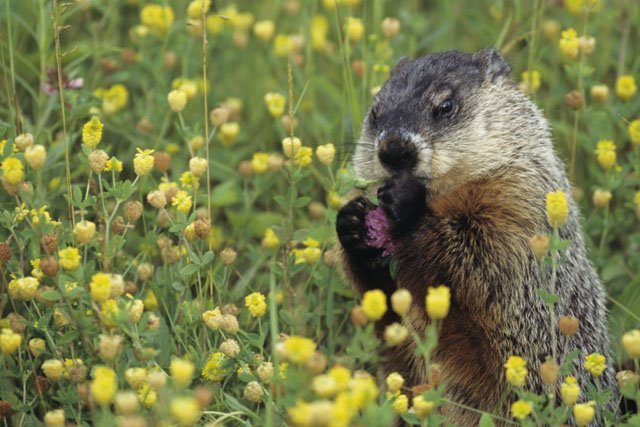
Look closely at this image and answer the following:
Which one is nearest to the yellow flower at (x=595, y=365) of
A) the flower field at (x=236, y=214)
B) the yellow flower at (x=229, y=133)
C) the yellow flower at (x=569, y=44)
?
the flower field at (x=236, y=214)

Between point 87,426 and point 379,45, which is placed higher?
point 379,45

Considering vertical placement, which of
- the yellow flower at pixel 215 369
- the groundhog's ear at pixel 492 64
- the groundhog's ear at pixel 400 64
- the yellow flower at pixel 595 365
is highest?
the groundhog's ear at pixel 492 64

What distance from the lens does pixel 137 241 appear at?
5375 millimetres

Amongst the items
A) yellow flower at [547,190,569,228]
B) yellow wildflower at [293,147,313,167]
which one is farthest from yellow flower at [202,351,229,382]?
yellow flower at [547,190,569,228]

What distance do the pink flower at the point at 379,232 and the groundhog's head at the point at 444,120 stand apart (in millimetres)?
224

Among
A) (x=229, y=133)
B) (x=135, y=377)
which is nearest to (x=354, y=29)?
(x=229, y=133)

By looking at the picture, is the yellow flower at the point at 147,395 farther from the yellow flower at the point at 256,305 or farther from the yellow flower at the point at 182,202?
the yellow flower at the point at 182,202

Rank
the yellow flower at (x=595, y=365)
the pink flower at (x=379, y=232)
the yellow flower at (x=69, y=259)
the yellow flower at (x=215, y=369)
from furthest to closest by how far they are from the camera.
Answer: the pink flower at (x=379, y=232)
the yellow flower at (x=215, y=369)
the yellow flower at (x=595, y=365)
the yellow flower at (x=69, y=259)

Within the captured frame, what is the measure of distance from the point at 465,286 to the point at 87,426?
5.47ft

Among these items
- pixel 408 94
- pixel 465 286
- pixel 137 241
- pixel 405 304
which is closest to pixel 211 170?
pixel 137 241

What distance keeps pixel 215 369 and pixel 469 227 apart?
4.12 ft

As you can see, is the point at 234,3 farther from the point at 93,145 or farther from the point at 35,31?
the point at 93,145

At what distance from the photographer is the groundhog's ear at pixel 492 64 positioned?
498 cm

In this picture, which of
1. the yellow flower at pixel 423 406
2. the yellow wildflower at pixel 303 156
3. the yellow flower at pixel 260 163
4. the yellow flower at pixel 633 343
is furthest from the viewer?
the yellow flower at pixel 260 163
